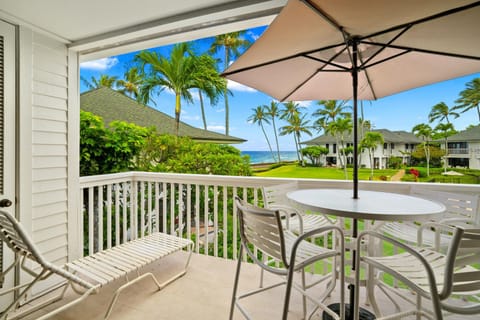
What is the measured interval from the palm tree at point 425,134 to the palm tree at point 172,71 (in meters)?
5.83

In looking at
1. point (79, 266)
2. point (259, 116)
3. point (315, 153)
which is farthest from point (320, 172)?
point (259, 116)

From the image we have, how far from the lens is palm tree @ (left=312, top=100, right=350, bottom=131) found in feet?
17.0

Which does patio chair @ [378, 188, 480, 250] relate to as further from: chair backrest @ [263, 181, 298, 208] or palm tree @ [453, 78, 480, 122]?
palm tree @ [453, 78, 480, 122]

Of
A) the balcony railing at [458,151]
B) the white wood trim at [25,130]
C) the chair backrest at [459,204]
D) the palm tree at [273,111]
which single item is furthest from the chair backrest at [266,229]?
the palm tree at [273,111]

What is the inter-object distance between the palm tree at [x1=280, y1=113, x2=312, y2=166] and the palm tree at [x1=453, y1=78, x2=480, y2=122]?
267cm

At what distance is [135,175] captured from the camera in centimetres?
355

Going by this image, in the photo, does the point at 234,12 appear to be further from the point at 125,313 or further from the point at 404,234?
the point at 125,313

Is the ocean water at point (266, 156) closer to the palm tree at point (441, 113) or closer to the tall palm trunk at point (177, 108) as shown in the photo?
the tall palm trunk at point (177, 108)

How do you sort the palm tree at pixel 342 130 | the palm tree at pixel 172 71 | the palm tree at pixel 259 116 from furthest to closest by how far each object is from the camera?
the palm tree at pixel 259 116, the palm tree at pixel 172 71, the palm tree at pixel 342 130

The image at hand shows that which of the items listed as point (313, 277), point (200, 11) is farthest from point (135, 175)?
point (313, 277)

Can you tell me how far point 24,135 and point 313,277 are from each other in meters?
3.19

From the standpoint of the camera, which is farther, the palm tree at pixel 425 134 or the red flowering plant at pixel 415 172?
the red flowering plant at pixel 415 172

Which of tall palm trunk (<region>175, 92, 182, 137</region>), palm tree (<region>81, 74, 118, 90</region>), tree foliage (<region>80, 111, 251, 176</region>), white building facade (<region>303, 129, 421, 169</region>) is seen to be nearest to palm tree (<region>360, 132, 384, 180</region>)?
white building facade (<region>303, 129, 421, 169</region>)

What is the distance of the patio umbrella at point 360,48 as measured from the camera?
4.66ft
